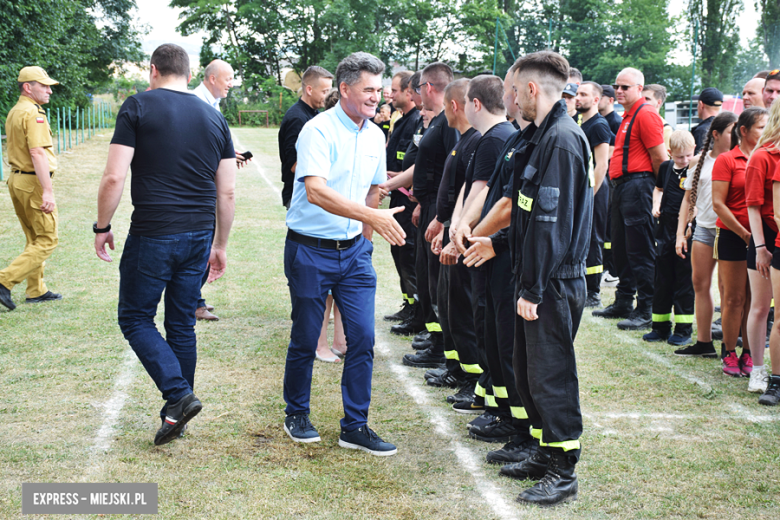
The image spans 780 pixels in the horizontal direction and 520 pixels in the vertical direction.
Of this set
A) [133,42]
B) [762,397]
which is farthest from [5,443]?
[133,42]

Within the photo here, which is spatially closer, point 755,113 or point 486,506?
point 486,506

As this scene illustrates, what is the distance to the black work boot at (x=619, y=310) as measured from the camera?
7.31 meters

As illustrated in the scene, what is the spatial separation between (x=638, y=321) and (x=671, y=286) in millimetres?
635

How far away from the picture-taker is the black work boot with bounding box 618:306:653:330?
6.90 metres

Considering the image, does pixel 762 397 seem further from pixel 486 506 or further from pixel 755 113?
pixel 486 506

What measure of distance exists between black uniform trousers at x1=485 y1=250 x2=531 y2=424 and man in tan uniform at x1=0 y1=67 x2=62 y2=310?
489 centimetres

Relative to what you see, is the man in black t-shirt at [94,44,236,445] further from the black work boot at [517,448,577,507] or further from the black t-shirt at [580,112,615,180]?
the black t-shirt at [580,112,615,180]

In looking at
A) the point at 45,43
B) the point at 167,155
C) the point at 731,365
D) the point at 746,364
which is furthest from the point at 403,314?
the point at 45,43

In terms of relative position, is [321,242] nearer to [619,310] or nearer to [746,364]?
[746,364]

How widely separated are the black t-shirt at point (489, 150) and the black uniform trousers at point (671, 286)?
9.56 ft

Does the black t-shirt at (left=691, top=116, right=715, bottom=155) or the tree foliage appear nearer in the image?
the black t-shirt at (left=691, top=116, right=715, bottom=155)

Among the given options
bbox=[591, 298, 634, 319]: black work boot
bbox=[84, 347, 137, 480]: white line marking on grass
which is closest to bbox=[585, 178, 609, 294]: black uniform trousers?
bbox=[591, 298, 634, 319]: black work boot

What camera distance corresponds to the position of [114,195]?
3719mm

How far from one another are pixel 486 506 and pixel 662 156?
4882 millimetres
